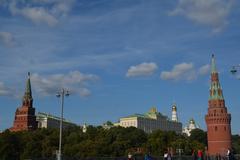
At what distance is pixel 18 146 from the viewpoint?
104625 mm

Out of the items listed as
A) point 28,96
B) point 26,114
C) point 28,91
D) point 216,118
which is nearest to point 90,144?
point 216,118

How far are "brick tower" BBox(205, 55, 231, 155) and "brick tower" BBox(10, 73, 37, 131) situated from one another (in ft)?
206

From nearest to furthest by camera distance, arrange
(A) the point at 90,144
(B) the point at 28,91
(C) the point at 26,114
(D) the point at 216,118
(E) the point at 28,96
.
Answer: (A) the point at 90,144
(D) the point at 216,118
(C) the point at 26,114
(B) the point at 28,91
(E) the point at 28,96

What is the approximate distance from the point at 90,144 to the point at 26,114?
65112 millimetres

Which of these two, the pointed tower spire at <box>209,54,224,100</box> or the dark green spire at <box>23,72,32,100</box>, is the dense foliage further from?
the dark green spire at <box>23,72,32,100</box>

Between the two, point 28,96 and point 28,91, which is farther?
point 28,96

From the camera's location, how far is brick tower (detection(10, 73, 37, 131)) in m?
159

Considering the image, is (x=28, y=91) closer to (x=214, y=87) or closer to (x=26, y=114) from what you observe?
(x=26, y=114)

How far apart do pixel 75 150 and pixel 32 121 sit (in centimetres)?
6624

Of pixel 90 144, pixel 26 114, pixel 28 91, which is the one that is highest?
pixel 28 91

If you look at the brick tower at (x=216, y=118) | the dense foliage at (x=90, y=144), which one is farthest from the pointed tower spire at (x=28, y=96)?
the brick tower at (x=216, y=118)

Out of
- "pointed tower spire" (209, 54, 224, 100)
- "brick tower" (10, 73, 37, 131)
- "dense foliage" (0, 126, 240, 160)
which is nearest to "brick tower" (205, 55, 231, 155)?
"pointed tower spire" (209, 54, 224, 100)

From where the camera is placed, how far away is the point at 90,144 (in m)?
100

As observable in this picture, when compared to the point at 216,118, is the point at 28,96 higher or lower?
higher
